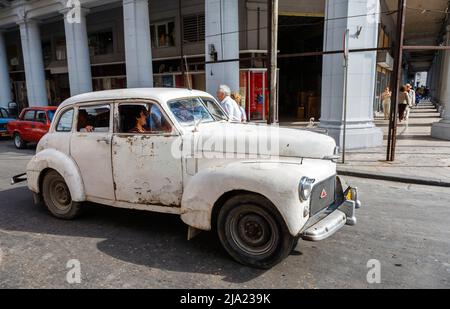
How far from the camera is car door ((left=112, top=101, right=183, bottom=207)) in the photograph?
4.33 meters

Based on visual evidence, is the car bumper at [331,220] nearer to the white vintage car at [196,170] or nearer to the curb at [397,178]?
the white vintage car at [196,170]

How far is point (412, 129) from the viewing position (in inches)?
571

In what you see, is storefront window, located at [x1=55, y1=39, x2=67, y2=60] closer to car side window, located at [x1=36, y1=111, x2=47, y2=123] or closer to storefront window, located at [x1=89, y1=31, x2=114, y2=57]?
storefront window, located at [x1=89, y1=31, x2=114, y2=57]

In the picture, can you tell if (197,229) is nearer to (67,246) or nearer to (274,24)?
(67,246)

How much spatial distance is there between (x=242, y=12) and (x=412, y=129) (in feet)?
28.5

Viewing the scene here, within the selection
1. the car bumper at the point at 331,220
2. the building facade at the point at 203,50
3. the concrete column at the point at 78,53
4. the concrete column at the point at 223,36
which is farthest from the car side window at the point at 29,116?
the car bumper at the point at 331,220

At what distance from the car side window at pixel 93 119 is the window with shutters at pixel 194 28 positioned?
11.9m

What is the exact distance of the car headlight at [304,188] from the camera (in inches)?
133

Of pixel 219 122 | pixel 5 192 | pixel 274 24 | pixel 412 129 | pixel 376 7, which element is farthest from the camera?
pixel 412 129

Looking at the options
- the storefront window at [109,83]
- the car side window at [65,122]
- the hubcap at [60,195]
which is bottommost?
the hubcap at [60,195]

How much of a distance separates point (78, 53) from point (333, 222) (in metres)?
16.7

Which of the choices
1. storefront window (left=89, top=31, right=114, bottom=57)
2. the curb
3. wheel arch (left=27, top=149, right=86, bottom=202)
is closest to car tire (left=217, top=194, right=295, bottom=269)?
wheel arch (left=27, top=149, right=86, bottom=202)
